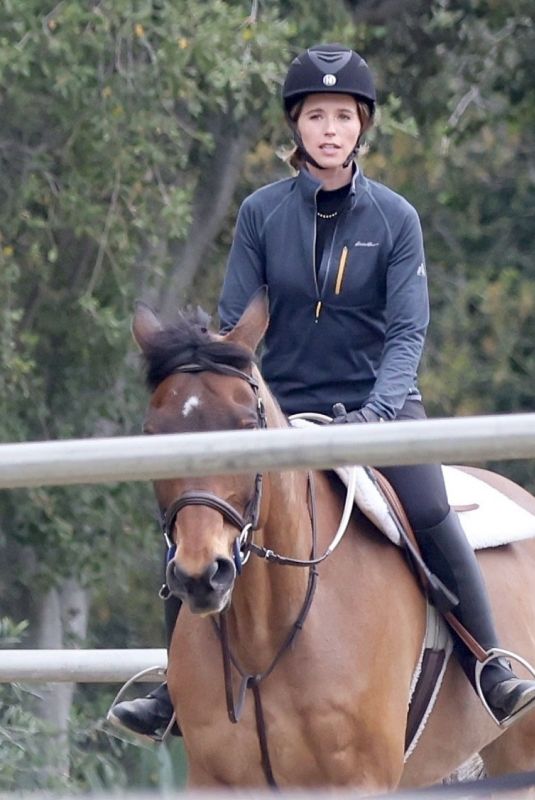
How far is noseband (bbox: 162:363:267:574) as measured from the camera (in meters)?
3.97

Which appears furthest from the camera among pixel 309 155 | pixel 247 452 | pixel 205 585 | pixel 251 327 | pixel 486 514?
pixel 486 514

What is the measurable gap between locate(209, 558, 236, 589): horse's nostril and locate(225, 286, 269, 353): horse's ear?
67cm

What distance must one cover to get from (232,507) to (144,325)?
66 centimetres

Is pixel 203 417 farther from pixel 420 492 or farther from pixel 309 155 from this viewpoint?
pixel 309 155

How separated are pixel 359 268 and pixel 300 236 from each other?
20 cm

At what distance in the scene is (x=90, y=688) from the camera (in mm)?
14477

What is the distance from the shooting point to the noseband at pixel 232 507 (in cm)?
397

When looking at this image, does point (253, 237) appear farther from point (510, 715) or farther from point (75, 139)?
point (75, 139)

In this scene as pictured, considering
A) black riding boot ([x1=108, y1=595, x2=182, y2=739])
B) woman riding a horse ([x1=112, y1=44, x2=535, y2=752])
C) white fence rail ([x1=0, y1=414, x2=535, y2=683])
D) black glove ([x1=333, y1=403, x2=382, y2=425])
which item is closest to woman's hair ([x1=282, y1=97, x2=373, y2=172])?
woman riding a horse ([x1=112, y1=44, x2=535, y2=752])

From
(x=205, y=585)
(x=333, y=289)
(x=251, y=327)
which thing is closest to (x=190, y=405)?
(x=251, y=327)

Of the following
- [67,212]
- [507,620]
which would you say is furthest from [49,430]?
[507,620]

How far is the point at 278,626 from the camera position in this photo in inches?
177

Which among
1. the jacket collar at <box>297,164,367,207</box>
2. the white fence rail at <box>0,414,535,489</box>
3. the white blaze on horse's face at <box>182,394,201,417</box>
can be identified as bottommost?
the white blaze on horse's face at <box>182,394,201,417</box>

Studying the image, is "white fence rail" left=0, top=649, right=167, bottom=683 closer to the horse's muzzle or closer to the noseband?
the noseband
